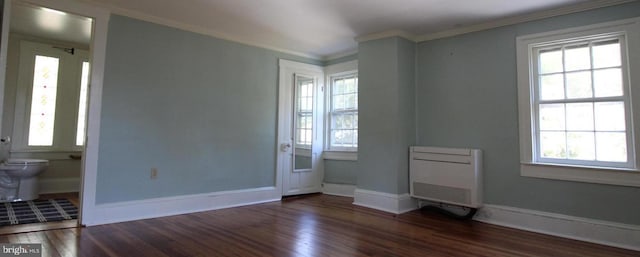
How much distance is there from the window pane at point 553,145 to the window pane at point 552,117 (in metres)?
0.07

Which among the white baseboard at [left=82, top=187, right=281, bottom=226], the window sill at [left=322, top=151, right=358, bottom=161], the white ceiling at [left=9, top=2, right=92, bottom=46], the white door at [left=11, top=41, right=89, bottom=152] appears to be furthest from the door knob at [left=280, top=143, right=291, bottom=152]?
the white door at [left=11, top=41, right=89, bottom=152]

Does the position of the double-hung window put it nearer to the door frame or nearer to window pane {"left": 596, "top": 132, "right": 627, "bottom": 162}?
window pane {"left": 596, "top": 132, "right": 627, "bottom": 162}

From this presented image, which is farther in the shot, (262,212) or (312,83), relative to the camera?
(312,83)

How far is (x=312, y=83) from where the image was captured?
574 cm

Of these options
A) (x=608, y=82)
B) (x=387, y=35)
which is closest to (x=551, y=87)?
(x=608, y=82)

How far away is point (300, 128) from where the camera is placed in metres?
5.56

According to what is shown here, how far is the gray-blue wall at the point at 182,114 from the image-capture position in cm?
374

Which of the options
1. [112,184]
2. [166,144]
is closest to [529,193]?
[166,144]

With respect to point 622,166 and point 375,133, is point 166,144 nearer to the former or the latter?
point 375,133

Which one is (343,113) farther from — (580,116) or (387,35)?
(580,116)

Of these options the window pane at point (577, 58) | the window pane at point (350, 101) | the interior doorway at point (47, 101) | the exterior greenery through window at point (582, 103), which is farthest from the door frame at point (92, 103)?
the window pane at point (577, 58)

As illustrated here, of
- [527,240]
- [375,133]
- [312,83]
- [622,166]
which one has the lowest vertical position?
[527,240]

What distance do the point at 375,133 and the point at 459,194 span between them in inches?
50.7

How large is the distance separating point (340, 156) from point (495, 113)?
245 cm
